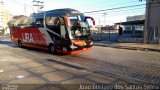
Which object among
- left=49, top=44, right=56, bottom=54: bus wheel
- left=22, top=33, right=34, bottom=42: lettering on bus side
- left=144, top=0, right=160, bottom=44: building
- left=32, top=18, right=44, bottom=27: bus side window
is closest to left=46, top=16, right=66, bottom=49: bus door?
left=49, top=44, right=56, bottom=54: bus wheel

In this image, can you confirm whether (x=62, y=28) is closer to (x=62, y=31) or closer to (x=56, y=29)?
(x=62, y=31)

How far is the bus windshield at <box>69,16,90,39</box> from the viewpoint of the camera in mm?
13793

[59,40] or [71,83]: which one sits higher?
[59,40]

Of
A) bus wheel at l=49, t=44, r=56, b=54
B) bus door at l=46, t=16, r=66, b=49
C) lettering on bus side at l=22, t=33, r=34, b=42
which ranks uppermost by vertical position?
bus door at l=46, t=16, r=66, b=49

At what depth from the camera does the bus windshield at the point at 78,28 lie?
13.8 metres

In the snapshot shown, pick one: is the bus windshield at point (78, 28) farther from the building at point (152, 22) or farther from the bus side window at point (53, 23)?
the building at point (152, 22)

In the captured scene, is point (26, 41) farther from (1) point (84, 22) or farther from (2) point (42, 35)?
(1) point (84, 22)

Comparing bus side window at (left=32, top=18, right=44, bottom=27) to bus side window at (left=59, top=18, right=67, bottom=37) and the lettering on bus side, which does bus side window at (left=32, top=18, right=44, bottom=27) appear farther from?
bus side window at (left=59, top=18, right=67, bottom=37)

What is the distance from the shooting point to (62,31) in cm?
1395

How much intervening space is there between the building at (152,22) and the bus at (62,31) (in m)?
11.3

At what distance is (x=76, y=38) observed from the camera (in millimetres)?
13766

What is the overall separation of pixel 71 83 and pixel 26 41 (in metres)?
13.4

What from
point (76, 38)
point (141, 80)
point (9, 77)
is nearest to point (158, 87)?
point (141, 80)

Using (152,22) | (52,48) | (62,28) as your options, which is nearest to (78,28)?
(62,28)
